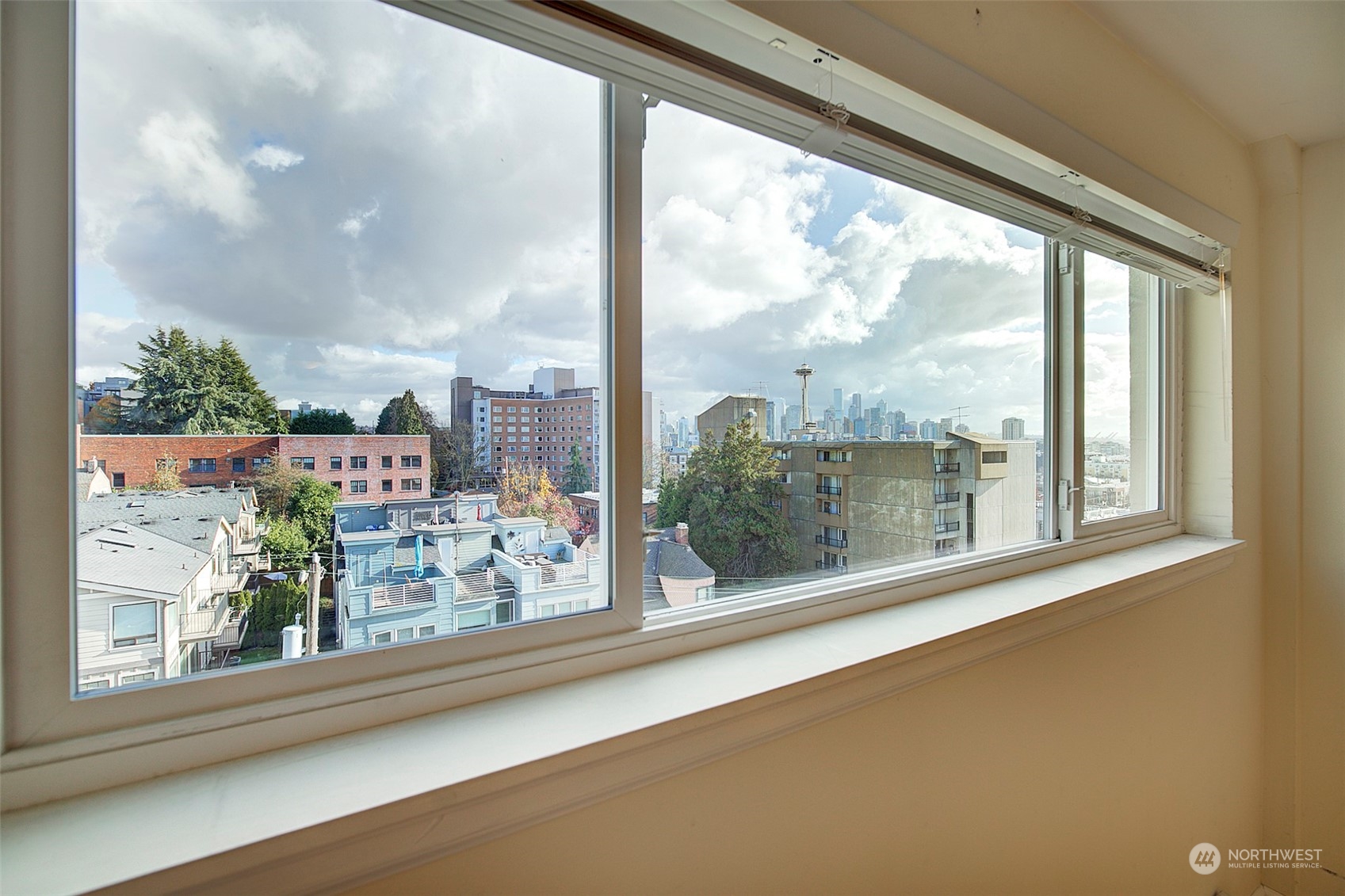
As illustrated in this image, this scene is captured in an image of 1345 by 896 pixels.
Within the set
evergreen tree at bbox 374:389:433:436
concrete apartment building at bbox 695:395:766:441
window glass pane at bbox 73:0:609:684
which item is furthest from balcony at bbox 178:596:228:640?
concrete apartment building at bbox 695:395:766:441

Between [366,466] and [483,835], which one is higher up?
[366,466]

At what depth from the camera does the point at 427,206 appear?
0.67 metres

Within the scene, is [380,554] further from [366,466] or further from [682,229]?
[682,229]

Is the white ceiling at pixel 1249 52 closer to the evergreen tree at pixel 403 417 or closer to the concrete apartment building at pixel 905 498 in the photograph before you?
the concrete apartment building at pixel 905 498

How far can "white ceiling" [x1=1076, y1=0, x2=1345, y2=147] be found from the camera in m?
1.22

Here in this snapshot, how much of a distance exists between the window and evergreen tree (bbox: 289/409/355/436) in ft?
0.70

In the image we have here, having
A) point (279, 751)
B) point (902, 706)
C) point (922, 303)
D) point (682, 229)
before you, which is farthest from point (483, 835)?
point (922, 303)

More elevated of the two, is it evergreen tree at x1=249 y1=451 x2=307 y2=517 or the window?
evergreen tree at x1=249 y1=451 x2=307 y2=517

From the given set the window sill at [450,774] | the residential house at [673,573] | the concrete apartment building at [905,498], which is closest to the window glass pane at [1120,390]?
the concrete apartment building at [905,498]

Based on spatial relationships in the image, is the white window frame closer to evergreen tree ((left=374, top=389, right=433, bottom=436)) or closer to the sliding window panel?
evergreen tree ((left=374, top=389, right=433, bottom=436))

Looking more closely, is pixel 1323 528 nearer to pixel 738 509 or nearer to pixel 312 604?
pixel 738 509

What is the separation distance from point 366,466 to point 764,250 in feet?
2.31

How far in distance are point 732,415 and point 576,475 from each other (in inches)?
12.0

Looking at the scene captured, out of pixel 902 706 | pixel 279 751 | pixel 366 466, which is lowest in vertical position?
pixel 902 706
